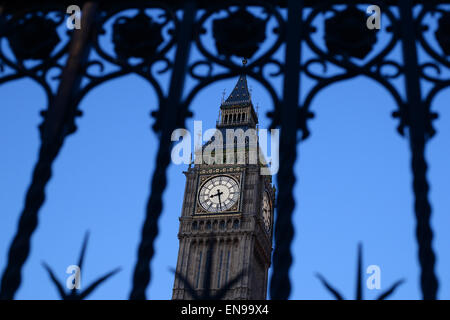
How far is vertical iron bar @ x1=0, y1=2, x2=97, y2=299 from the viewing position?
3.90 meters

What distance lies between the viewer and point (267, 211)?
51406mm

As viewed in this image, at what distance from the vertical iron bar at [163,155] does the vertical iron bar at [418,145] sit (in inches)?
58.9

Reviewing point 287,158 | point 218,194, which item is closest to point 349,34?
point 287,158

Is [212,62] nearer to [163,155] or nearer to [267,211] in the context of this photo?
[163,155]

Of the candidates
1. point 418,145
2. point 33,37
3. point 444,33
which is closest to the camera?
point 418,145

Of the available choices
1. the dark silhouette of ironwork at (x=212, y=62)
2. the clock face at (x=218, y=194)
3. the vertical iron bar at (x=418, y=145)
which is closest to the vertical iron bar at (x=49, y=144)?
the dark silhouette of ironwork at (x=212, y=62)

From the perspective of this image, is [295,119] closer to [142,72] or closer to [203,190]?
[142,72]

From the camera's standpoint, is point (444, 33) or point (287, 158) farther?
point (444, 33)

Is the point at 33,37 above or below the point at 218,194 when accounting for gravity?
below

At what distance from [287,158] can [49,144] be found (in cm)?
155

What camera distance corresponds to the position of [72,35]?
194 inches
